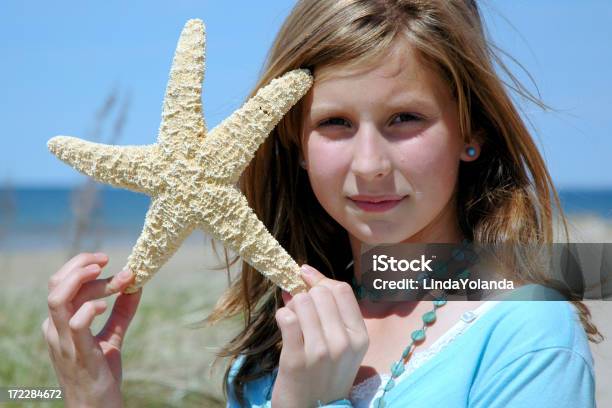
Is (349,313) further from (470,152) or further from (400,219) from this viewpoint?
(470,152)

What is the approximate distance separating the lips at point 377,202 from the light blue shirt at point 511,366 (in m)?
0.36

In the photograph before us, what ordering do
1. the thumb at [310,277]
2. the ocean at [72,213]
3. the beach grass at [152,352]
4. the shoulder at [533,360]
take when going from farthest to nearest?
the beach grass at [152,352] → the ocean at [72,213] → the thumb at [310,277] → the shoulder at [533,360]

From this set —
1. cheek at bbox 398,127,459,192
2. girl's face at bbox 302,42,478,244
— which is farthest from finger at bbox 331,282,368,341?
cheek at bbox 398,127,459,192

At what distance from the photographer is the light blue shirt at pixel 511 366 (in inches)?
63.0

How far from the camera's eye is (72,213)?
4.00 metres

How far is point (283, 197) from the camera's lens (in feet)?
7.70

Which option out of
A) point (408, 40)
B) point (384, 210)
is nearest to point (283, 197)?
point (384, 210)

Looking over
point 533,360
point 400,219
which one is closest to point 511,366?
point 533,360

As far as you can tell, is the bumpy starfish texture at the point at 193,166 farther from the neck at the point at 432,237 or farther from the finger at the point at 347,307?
the neck at the point at 432,237

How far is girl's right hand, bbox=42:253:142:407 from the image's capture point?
75.1 inches

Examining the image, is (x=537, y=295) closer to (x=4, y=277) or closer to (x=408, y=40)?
(x=408, y=40)

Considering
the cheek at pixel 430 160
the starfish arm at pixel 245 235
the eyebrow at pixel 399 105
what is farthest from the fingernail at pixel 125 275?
the cheek at pixel 430 160

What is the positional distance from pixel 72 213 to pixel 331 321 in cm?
267

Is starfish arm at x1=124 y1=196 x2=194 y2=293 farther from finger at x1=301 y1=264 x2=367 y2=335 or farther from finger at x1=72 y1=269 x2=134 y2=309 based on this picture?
finger at x1=301 y1=264 x2=367 y2=335
